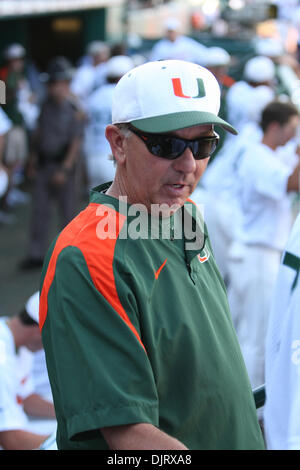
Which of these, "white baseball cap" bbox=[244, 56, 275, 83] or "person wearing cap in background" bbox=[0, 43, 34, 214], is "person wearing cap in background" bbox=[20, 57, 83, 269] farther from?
"white baseball cap" bbox=[244, 56, 275, 83]

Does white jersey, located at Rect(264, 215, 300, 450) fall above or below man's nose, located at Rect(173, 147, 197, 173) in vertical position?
below

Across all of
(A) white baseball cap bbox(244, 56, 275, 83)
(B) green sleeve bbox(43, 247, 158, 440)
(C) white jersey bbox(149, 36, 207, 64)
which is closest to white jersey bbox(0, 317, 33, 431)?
(B) green sleeve bbox(43, 247, 158, 440)

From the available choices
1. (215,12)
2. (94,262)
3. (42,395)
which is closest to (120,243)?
(94,262)

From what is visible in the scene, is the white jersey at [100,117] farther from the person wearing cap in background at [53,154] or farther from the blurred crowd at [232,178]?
the person wearing cap in background at [53,154]

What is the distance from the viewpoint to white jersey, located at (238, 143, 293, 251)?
4.28 meters

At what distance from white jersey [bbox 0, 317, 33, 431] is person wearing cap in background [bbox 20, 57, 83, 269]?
3946 millimetres

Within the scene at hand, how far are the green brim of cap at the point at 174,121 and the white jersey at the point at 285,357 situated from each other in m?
0.60

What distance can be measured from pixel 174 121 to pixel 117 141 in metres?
0.19

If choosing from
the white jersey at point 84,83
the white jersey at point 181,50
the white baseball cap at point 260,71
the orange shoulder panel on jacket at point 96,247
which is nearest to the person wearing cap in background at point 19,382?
the orange shoulder panel on jacket at point 96,247

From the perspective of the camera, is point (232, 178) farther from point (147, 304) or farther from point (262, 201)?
point (147, 304)

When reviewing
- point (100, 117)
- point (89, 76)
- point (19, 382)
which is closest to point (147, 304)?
point (19, 382)

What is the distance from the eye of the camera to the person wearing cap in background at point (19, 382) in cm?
292

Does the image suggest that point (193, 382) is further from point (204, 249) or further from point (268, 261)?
point (268, 261)

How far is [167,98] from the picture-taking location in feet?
5.02
